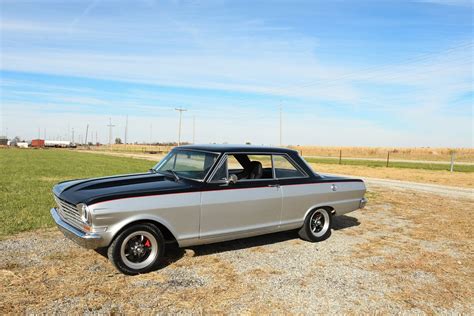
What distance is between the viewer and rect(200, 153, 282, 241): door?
192 inches

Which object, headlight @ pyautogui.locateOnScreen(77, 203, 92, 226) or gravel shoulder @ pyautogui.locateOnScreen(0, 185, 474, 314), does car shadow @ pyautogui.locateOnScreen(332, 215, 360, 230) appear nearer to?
gravel shoulder @ pyautogui.locateOnScreen(0, 185, 474, 314)

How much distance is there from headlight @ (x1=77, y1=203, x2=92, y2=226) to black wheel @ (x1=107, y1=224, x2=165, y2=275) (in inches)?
15.1

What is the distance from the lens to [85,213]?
419cm

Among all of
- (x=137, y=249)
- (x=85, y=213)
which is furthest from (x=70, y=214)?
(x=137, y=249)

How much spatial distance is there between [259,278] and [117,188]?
2.12m

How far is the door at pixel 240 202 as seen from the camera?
4.89m

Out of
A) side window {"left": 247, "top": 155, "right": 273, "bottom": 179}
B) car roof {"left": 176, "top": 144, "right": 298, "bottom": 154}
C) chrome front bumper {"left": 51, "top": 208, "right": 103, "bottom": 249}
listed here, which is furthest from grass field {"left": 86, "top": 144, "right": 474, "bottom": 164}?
chrome front bumper {"left": 51, "top": 208, "right": 103, "bottom": 249}

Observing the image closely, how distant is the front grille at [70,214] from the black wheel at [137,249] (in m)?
0.52

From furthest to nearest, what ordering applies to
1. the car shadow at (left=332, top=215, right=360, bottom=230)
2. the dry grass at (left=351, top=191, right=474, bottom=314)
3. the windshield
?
1. the car shadow at (left=332, top=215, right=360, bottom=230)
2. the windshield
3. the dry grass at (left=351, top=191, right=474, bottom=314)

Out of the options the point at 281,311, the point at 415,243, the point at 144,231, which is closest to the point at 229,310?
the point at 281,311

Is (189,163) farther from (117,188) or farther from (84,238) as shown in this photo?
(84,238)

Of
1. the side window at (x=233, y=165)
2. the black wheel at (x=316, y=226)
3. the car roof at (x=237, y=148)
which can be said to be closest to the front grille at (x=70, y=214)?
the car roof at (x=237, y=148)

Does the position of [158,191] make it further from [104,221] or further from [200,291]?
[200,291]

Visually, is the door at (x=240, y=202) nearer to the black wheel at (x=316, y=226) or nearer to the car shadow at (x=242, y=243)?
the car shadow at (x=242, y=243)
